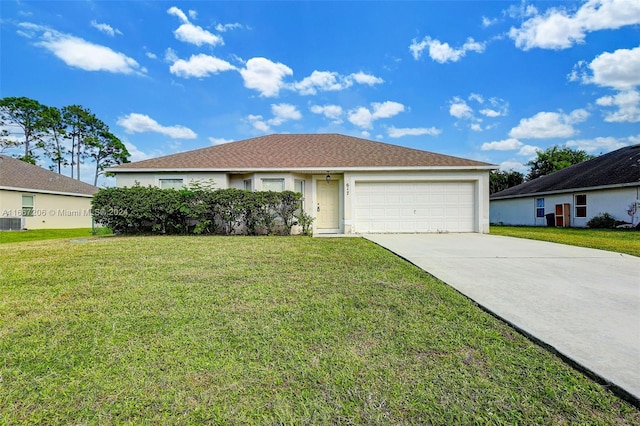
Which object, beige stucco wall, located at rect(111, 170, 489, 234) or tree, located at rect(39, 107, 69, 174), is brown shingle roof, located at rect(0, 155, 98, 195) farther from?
tree, located at rect(39, 107, 69, 174)

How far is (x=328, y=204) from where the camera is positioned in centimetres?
1284

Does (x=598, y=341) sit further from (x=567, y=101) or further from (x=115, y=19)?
(x=567, y=101)

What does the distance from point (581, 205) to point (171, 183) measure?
2152 cm

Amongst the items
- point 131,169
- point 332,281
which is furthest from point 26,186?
point 332,281

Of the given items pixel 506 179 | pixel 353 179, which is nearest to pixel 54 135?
pixel 353 179

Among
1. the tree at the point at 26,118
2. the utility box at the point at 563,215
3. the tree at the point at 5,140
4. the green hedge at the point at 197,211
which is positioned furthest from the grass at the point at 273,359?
the tree at the point at 26,118

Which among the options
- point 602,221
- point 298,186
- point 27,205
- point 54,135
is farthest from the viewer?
point 54,135

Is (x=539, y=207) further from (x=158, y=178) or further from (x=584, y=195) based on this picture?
(x=158, y=178)

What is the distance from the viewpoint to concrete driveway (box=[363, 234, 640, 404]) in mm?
2369

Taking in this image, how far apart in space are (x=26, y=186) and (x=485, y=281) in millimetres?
22825

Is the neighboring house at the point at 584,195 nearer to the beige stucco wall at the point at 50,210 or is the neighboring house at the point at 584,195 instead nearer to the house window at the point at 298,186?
the house window at the point at 298,186

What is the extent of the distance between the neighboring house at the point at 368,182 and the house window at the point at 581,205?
32.0 ft

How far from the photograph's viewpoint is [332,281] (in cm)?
443

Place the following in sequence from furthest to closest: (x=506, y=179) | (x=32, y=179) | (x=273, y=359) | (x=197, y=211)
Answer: (x=506, y=179)
(x=32, y=179)
(x=197, y=211)
(x=273, y=359)
